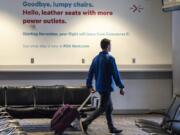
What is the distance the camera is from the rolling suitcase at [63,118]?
810 centimetres

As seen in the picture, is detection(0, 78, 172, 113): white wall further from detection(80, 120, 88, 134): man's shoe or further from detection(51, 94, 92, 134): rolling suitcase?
detection(51, 94, 92, 134): rolling suitcase

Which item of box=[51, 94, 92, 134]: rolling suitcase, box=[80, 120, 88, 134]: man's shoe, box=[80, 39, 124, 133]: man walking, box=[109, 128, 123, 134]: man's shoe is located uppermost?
box=[80, 39, 124, 133]: man walking

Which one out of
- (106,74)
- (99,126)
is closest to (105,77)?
(106,74)

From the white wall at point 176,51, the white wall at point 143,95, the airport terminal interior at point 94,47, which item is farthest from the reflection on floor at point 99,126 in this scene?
the white wall at point 176,51

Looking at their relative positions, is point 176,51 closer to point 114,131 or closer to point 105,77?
point 105,77

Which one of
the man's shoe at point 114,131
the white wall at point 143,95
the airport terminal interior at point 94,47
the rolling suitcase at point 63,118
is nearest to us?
the rolling suitcase at point 63,118

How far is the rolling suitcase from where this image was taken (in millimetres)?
8102

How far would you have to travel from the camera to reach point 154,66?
35.8ft

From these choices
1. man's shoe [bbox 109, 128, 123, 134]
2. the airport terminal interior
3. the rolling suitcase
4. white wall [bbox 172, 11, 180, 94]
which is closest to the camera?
the rolling suitcase

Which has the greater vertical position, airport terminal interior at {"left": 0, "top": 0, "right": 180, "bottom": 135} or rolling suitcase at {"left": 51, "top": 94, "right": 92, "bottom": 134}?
airport terminal interior at {"left": 0, "top": 0, "right": 180, "bottom": 135}

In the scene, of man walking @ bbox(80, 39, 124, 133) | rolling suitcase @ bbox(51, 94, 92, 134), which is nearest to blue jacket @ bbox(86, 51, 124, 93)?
man walking @ bbox(80, 39, 124, 133)

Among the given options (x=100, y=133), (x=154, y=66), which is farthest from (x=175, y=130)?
(x=154, y=66)

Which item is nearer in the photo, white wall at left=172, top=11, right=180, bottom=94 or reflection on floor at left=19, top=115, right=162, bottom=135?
reflection on floor at left=19, top=115, right=162, bottom=135

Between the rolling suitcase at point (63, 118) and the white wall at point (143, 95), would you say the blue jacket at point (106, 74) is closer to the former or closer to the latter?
the rolling suitcase at point (63, 118)
